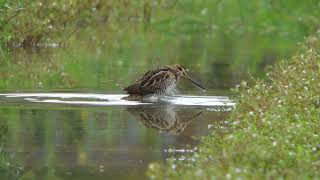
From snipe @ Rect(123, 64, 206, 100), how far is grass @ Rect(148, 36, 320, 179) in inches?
83.7

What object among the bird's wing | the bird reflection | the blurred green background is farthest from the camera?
the bird's wing

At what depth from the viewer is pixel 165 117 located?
46.7 feet

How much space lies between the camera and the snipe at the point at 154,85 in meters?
15.9

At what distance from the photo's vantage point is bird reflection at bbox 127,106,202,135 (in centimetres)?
1341

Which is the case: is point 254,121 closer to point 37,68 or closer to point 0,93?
point 0,93

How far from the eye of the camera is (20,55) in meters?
22.5

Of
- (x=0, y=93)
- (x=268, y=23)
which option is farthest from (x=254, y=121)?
(x=268, y=23)

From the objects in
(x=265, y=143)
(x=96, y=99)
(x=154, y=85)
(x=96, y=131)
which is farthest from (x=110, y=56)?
(x=265, y=143)

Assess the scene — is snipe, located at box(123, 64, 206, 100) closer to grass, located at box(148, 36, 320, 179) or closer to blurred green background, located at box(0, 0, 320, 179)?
blurred green background, located at box(0, 0, 320, 179)

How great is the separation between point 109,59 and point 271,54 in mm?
4262

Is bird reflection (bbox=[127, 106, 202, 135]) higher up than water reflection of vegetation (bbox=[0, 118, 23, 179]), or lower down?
higher up

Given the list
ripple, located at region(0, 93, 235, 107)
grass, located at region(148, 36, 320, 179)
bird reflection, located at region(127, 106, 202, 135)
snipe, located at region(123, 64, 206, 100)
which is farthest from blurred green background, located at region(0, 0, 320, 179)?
snipe, located at region(123, 64, 206, 100)

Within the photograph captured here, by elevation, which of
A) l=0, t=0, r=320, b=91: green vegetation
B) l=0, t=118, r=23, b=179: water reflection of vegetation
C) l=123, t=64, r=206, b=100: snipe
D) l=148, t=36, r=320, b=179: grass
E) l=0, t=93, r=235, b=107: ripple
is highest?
l=0, t=0, r=320, b=91: green vegetation

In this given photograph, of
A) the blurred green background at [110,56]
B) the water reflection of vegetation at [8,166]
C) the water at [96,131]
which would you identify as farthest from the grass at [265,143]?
the water reflection of vegetation at [8,166]
